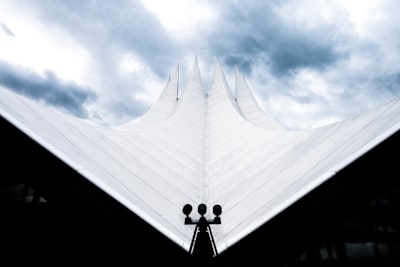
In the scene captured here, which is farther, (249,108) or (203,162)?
(249,108)

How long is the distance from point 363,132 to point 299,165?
1108 mm

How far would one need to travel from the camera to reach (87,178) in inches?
124

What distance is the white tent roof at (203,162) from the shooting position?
3230mm

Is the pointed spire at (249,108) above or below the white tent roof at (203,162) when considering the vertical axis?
above

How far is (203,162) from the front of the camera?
25.5 ft

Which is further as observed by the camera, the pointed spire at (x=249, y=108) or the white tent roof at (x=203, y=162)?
the pointed spire at (x=249, y=108)

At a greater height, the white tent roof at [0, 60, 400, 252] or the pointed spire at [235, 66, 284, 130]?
the pointed spire at [235, 66, 284, 130]

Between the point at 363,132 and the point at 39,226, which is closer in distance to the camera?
the point at 363,132

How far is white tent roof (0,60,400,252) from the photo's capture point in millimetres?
3230

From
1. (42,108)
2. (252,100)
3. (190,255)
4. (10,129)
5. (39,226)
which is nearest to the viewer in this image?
(190,255)

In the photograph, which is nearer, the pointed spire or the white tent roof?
→ the white tent roof

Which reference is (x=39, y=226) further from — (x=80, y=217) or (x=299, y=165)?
(x=299, y=165)

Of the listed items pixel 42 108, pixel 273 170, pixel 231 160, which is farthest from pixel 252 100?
pixel 42 108

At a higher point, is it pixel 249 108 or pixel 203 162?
pixel 249 108
